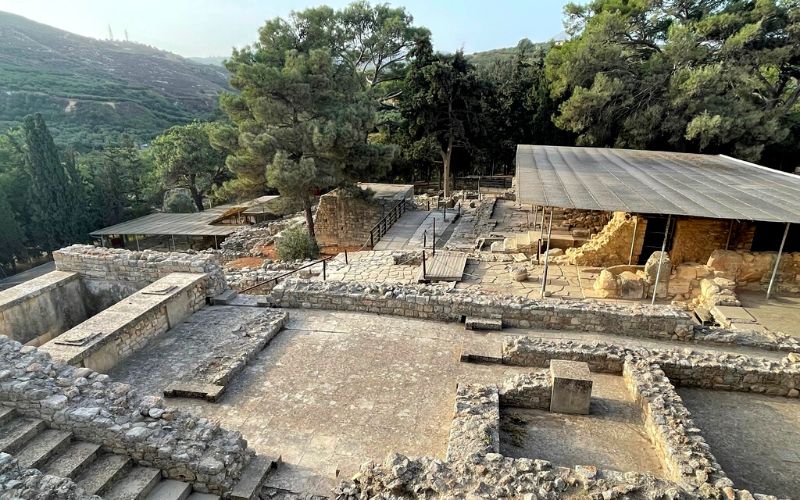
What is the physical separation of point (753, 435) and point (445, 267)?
739 centimetres

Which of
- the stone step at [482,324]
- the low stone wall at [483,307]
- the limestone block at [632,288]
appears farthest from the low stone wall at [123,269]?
the limestone block at [632,288]

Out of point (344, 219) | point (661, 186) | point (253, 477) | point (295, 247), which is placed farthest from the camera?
point (344, 219)

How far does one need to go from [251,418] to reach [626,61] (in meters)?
26.1

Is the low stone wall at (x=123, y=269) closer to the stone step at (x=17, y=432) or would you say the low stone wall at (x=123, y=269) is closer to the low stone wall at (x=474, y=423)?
the stone step at (x=17, y=432)

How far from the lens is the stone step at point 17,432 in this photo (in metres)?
4.25

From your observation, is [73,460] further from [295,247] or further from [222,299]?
[295,247]

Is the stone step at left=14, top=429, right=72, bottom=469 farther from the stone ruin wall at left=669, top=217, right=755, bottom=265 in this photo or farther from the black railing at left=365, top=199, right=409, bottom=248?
the black railing at left=365, top=199, right=409, bottom=248

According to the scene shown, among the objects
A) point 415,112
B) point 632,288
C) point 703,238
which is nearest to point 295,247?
point 632,288

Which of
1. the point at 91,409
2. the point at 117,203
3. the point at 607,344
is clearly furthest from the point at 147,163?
the point at 607,344

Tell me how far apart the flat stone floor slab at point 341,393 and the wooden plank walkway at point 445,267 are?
3.47 meters

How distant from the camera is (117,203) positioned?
89.0 feet

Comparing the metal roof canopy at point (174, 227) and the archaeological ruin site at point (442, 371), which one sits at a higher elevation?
the archaeological ruin site at point (442, 371)

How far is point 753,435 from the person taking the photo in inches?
220

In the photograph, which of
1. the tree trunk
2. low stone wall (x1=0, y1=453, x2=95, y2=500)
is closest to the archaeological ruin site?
low stone wall (x1=0, y1=453, x2=95, y2=500)
